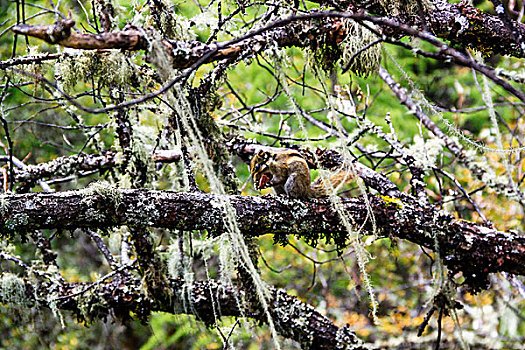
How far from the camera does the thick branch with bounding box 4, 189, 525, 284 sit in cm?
174

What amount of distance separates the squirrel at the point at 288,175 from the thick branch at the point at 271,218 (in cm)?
6

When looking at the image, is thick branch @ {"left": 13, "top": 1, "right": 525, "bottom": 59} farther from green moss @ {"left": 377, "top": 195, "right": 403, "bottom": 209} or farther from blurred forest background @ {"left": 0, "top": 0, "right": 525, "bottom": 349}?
green moss @ {"left": 377, "top": 195, "right": 403, "bottom": 209}

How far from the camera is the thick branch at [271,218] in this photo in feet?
5.69

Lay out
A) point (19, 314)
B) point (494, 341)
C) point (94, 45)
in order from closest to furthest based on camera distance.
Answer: point (94, 45)
point (19, 314)
point (494, 341)

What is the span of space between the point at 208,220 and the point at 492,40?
1220mm

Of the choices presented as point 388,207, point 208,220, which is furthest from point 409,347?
point 208,220

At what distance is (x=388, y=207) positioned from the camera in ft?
6.05

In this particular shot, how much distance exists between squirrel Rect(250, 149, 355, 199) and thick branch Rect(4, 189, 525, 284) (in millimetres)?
61

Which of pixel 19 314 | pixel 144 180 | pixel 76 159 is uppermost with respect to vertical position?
pixel 76 159

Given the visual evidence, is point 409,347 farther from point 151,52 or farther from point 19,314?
point 151,52

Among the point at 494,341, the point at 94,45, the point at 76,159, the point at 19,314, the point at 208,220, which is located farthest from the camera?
the point at 494,341

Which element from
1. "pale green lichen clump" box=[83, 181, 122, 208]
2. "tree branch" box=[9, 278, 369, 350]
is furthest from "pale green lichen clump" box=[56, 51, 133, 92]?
"tree branch" box=[9, 278, 369, 350]

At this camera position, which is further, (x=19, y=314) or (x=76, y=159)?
(x=19, y=314)

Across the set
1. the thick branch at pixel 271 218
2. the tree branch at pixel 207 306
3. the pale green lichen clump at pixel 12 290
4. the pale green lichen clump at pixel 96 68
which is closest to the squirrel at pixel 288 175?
the thick branch at pixel 271 218
